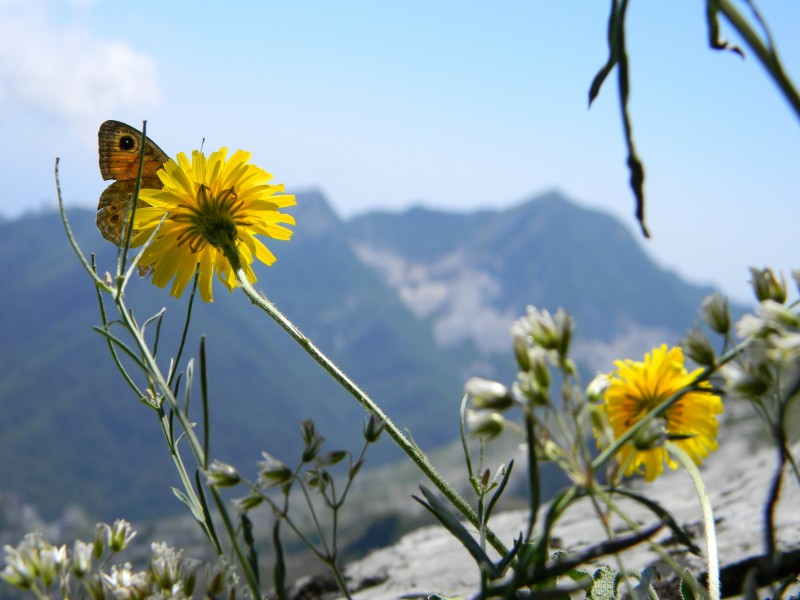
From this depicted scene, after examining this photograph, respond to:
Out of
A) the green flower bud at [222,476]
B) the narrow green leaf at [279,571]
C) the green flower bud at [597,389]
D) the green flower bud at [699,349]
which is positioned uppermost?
the green flower bud at [699,349]

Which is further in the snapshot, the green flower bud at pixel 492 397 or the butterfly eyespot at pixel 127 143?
the butterfly eyespot at pixel 127 143

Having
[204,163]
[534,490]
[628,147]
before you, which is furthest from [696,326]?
[204,163]

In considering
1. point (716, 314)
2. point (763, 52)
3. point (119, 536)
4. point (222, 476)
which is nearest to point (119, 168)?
point (119, 536)


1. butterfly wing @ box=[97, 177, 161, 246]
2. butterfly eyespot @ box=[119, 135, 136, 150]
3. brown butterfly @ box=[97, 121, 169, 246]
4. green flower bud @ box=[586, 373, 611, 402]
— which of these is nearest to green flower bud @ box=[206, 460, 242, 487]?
green flower bud @ box=[586, 373, 611, 402]

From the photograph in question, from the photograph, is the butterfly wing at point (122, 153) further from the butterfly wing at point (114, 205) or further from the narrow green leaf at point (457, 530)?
the narrow green leaf at point (457, 530)

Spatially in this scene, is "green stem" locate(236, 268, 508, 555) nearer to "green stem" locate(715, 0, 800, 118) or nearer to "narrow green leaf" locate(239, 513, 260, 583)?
"narrow green leaf" locate(239, 513, 260, 583)

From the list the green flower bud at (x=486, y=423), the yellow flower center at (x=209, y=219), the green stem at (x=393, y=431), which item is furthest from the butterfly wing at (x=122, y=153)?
the green flower bud at (x=486, y=423)
